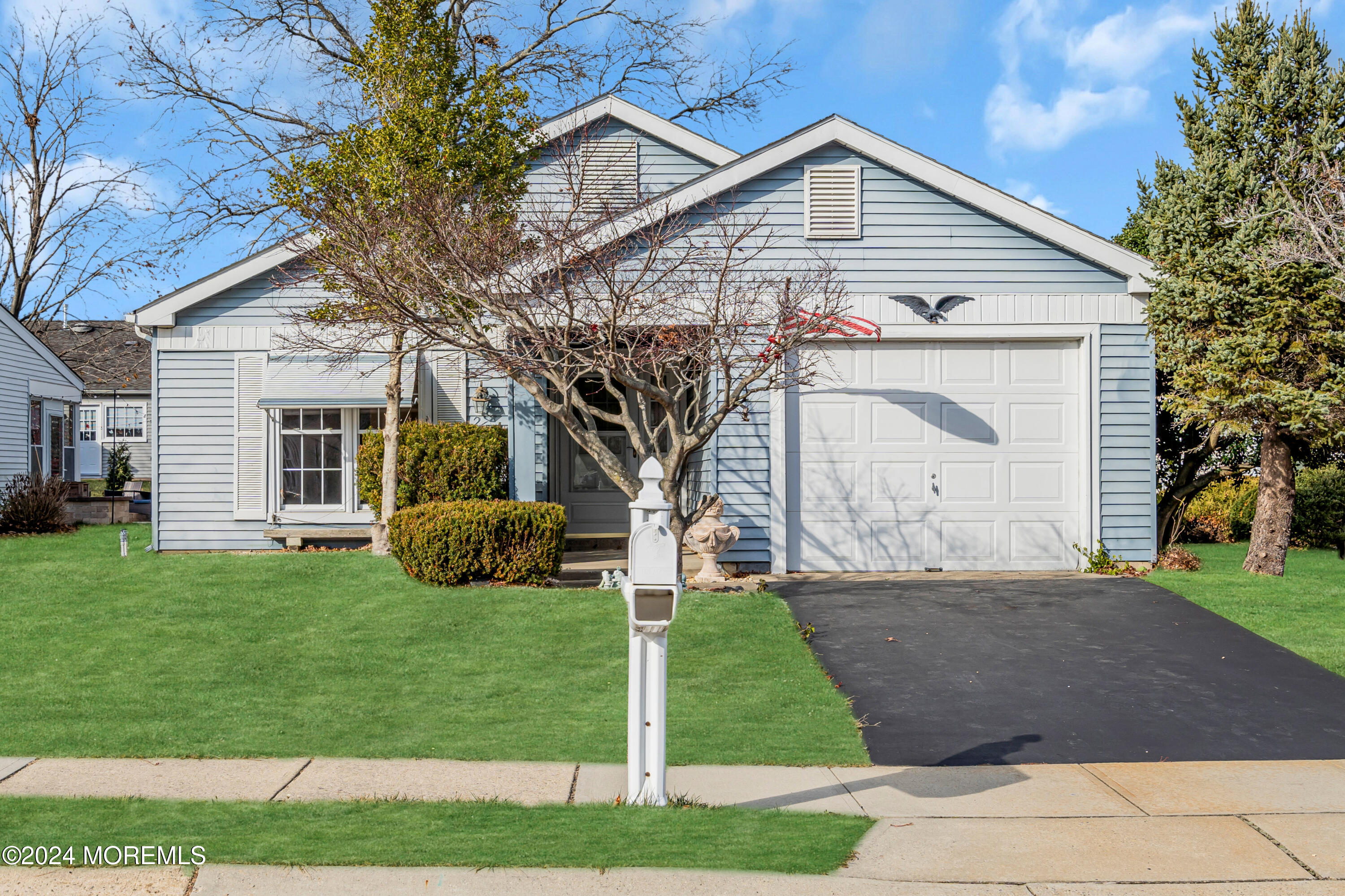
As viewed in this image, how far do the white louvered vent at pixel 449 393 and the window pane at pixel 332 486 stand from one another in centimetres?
160

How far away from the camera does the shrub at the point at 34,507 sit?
18391mm

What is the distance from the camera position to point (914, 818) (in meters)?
5.04

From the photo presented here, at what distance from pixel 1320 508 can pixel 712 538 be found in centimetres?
998

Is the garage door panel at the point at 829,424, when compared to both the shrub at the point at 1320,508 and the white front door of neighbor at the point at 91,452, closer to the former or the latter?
the shrub at the point at 1320,508

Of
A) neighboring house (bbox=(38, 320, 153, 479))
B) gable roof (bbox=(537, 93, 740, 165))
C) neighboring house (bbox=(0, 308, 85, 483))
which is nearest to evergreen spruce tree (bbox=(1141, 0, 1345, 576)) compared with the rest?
gable roof (bbox=(537, 93, 740, 165))

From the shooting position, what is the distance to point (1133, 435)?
39.3ft

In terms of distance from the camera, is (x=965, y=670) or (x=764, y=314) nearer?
(x=965, y=670)

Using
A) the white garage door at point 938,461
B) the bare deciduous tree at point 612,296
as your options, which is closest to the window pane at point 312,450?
the bare deciduous tree at point 612,296

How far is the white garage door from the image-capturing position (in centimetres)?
1181

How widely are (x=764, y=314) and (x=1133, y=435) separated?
4.58 m

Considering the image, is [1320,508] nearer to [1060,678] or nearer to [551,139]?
[1060,678]

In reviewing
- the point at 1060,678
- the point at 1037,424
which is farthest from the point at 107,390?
the point at 1060,678

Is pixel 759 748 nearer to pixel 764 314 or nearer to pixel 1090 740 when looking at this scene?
pixel 1090 740

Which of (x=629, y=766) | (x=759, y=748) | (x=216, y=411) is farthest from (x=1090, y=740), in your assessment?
(x=216, y=411)
